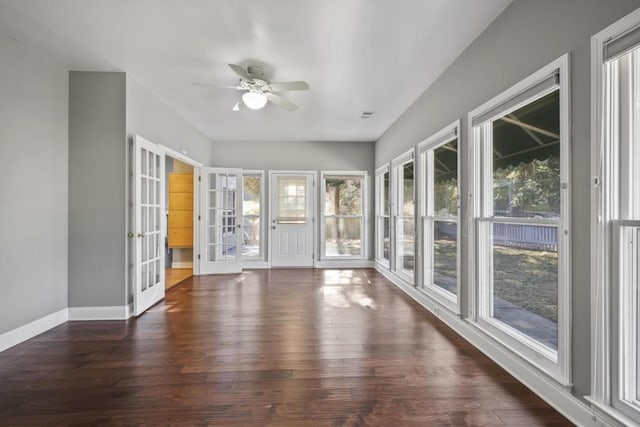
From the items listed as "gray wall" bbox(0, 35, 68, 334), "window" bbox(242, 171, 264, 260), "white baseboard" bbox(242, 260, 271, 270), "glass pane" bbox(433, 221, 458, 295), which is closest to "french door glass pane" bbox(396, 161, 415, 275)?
"glass pane" bbox(433, 221, 458, 295)

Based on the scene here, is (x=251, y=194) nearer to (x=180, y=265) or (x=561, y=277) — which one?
(x=180, y=265)

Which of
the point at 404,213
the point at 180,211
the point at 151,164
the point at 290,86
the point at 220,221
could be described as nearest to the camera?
the point at 290,86

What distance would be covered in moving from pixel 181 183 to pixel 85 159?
9.43ft

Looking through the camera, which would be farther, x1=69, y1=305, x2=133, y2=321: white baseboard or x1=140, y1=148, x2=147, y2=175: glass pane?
x1=140, y1=148, x2=147, y2=175: glass pane

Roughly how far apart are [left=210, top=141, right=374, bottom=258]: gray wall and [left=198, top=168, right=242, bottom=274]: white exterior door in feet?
2.22

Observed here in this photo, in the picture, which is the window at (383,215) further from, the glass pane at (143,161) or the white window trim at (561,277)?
the glass pane at (143,161)

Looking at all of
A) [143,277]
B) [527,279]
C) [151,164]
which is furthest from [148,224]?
[527,279]

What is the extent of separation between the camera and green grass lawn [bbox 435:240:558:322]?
1994mm

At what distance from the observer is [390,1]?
2.18 meters

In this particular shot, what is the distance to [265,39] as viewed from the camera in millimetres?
2662

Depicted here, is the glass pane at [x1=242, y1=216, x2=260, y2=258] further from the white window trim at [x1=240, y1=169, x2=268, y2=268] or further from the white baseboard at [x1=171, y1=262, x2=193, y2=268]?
the white baseboard at [x1=171, y1=262, x2=193, y2=268]

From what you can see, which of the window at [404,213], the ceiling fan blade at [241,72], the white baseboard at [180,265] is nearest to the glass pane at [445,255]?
the window at [404,213]

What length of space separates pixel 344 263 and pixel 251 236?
2123 millimetres

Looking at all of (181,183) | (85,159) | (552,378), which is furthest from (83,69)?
(552,378)
